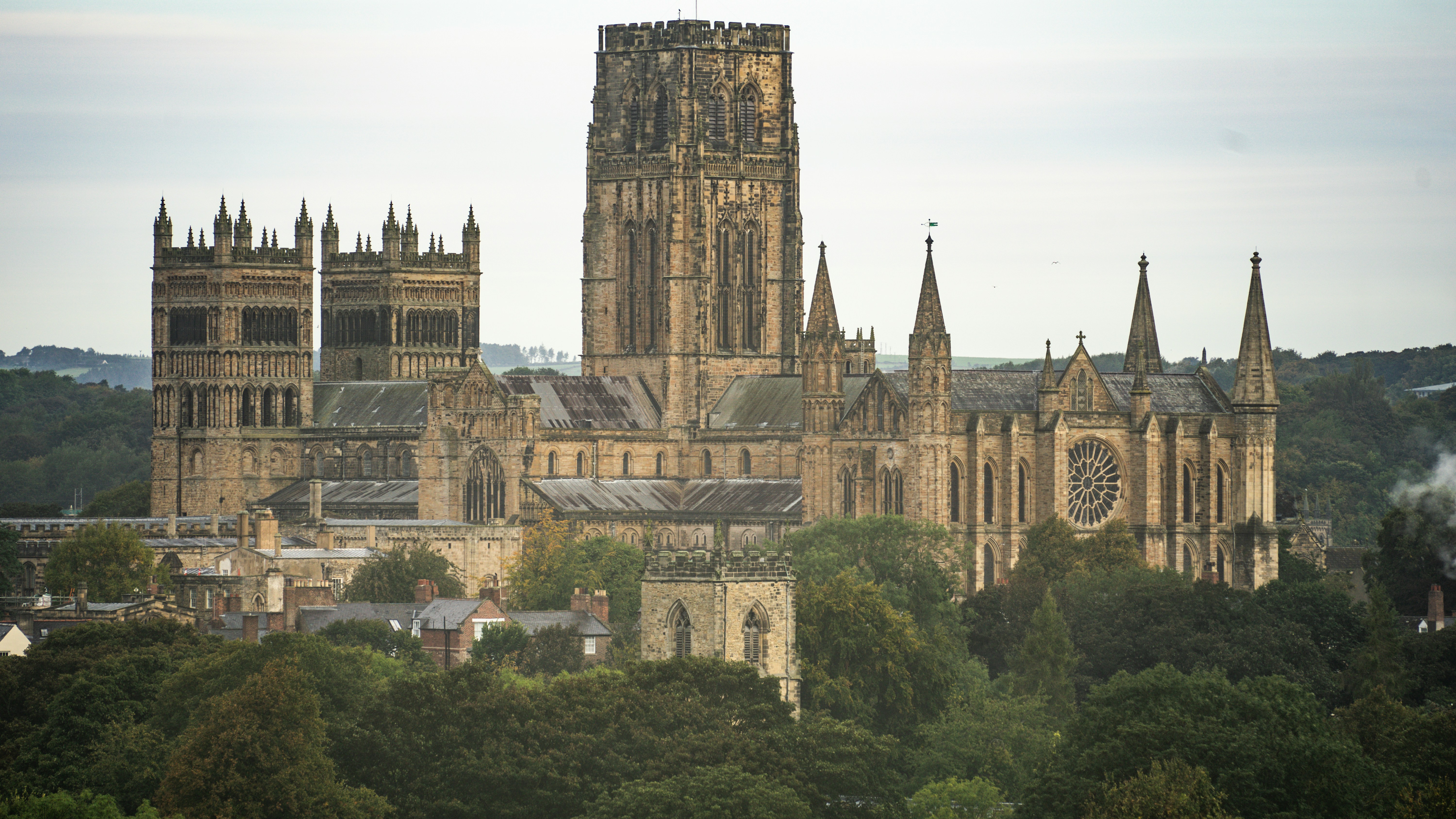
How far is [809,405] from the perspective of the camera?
133125 millimetres

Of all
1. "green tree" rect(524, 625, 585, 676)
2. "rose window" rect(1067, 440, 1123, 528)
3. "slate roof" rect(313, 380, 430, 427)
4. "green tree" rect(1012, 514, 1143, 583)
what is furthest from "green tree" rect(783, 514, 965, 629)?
"slate roof" rect(313, 380, 430, 427)

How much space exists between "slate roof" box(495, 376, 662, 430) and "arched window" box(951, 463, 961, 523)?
72.4ft

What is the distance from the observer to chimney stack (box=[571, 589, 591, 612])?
377 ft

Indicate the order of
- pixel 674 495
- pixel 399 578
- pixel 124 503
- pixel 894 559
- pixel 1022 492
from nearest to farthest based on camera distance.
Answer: pixel 894 559 < pixel 399 578 < pixel 1022 492 < pixel 674 495 < pixel 124 503

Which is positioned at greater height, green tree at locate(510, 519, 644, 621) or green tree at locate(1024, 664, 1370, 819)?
green tree at locate(510, 519, 644, 621)

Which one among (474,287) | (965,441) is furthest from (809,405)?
(474,287)

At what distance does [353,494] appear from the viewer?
153250mm

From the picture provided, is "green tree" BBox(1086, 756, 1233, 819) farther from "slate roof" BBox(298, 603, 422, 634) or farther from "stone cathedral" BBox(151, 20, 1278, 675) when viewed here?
"stone cathedral" BBox(151, 20, 1278, 675)

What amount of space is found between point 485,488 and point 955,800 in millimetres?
64168

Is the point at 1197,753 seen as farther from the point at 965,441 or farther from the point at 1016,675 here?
the point at 965,441

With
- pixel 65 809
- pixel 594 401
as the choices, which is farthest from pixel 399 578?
pixel 65 809

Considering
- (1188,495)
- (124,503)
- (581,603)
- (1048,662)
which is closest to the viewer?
(1048,662)

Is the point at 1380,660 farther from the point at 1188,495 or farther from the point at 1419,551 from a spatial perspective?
the point at 1188,495

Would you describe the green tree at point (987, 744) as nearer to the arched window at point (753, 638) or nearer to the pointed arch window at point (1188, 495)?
the arched window at point (753, 638)
